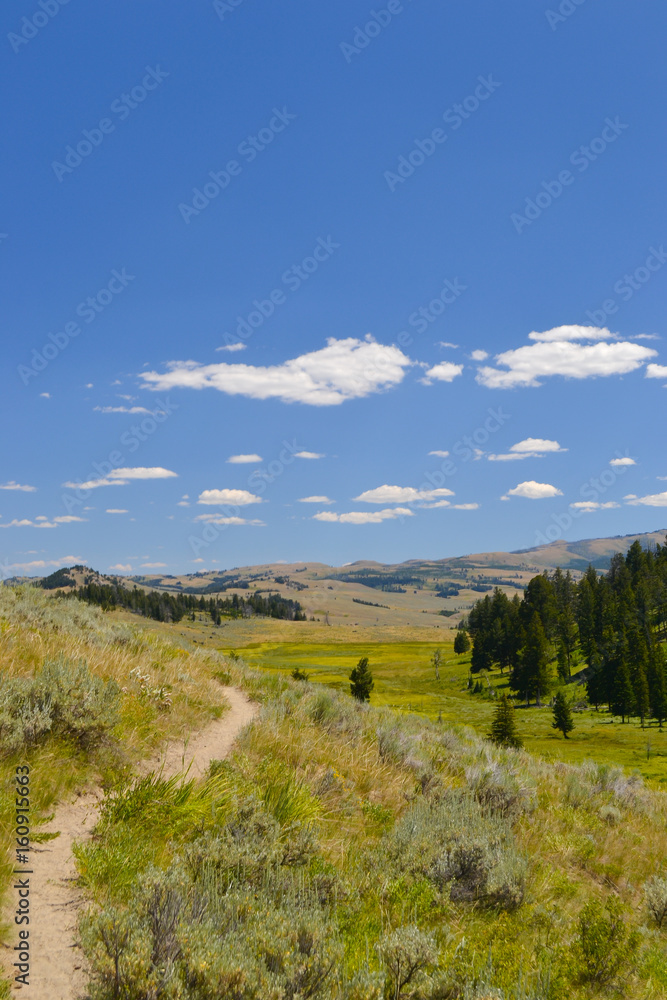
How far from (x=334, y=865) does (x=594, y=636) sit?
4851 inches

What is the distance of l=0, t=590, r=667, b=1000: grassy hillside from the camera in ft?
11.9

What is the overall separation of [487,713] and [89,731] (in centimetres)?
9713

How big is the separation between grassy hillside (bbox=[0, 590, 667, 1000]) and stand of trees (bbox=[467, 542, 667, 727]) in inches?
3824

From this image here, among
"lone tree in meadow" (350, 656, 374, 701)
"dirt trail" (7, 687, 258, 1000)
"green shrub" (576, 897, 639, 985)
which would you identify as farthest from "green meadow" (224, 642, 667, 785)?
"green shrub" (576, 897, 639, 985)

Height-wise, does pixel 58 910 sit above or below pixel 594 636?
above

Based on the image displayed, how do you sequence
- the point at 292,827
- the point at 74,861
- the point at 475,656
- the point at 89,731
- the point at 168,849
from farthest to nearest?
the point at 475,656, the point at 89,731, the point at 292,827, the point at 168,849, the point at 74,861

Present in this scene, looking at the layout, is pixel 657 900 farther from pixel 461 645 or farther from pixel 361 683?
pixel 461 645

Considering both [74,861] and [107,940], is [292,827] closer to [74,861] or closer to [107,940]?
[74,861]

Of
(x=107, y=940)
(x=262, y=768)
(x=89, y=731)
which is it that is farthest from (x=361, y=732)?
(x=107, y=940)

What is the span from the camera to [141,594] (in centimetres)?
19375

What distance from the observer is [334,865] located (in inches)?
232

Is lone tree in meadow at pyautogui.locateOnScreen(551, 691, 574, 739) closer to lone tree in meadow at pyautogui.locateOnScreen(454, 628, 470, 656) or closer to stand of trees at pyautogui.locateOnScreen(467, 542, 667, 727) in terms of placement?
stand of trees at pyautogui.locateOnScreen(467, 542, 667, 727)

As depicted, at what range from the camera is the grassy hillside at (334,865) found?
3.63m

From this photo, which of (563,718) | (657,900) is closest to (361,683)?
(563,718)
